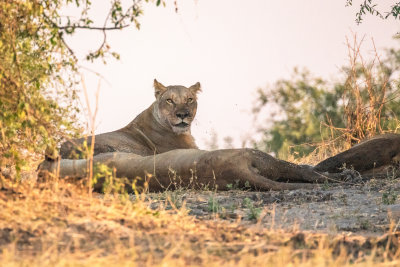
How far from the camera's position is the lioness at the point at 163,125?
9328mm

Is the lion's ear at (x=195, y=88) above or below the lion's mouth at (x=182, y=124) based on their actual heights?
above

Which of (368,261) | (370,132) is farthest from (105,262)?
(370,132)

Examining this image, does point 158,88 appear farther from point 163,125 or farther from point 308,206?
point 308,206

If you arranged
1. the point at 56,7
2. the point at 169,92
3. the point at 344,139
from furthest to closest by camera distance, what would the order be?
the point at 344,139, the point at 169,92, the point at 56,7

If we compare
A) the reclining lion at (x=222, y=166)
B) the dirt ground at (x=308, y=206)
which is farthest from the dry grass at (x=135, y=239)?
the reclining lion at (x=222, y=166)

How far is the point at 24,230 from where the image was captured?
14.8ft

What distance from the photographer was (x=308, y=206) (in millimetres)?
6316

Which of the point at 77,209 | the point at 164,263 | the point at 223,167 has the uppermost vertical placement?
the point at 223,167

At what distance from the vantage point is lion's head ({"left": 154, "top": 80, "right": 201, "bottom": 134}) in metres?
9.56

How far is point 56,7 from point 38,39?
1.15 feet

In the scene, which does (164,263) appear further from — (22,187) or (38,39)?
(38,39)

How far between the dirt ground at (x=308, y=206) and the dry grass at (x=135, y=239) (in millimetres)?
358

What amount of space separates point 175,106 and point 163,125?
324 mm

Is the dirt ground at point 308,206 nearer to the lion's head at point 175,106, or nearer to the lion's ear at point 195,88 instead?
the lion's head at point 175,106
